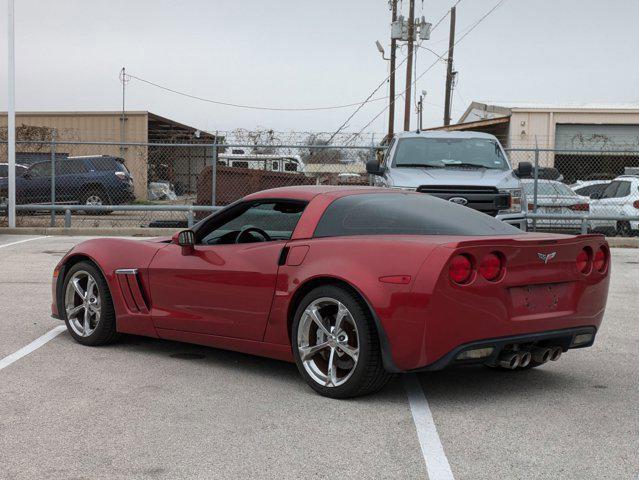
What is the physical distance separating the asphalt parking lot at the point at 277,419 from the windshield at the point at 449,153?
6600mm

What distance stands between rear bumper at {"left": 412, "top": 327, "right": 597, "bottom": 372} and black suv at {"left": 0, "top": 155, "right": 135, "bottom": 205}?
18955 millimetres

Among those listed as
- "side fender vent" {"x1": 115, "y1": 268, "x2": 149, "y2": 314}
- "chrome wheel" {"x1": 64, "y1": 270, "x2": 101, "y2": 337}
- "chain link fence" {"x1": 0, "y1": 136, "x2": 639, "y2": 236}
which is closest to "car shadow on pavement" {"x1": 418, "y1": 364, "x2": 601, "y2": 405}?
"side fender vent" {"x1": 115, "y1": 268, "x2": 149, "y2": 314}

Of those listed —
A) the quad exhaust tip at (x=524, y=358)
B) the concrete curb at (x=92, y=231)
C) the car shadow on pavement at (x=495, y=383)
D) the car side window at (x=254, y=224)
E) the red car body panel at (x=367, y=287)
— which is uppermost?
the car side window at (x=254, y=224)

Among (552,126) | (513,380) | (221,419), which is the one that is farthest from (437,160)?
(552,126)

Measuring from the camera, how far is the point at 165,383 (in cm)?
582

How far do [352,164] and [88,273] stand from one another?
1506 centimetres

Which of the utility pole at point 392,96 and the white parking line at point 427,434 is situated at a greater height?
the utility pole at point 392,96

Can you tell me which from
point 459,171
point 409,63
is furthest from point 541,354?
point 409,63

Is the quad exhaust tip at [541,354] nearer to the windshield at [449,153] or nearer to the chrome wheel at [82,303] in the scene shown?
the chrome wheel at [82,303]

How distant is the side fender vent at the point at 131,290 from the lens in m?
6.62

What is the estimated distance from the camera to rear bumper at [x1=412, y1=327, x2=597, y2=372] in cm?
499

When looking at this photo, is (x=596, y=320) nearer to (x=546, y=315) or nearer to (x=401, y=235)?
(x=546, y=315)

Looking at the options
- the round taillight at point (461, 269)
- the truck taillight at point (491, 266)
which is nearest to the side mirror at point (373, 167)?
the truck taillight at point (491, 266)

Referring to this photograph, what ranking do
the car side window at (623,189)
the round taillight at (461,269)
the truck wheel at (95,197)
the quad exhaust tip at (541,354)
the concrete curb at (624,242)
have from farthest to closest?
the truck wheel at (95,197) → the car side window at (623,189) → the concrete curb at (624,242) → the quad exhaust tip at (541,354) → the round taillight at (461,269)
